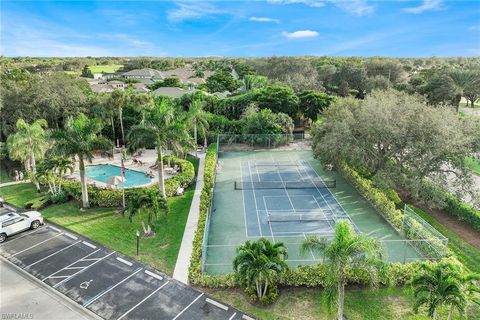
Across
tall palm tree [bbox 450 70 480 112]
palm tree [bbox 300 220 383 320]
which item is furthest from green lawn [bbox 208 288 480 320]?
tall palm tree [bbox 450 70 480 112]

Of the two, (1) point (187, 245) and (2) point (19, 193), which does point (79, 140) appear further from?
(1) point (187, 245)

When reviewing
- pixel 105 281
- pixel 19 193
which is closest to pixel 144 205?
pixel 105 281

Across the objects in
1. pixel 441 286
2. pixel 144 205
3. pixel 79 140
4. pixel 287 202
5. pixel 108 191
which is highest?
pixel 79 140

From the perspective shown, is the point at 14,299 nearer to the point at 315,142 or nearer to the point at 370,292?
the point at 370,292

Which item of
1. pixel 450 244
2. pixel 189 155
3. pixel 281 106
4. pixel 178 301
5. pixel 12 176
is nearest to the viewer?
pixel 178 301

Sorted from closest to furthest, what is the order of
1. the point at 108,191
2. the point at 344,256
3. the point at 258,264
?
the point at 344,256
the point at 258,264
the point at 108,191

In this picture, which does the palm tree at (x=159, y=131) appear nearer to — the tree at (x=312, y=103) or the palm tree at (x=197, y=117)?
the palm tree at (x=197, y=117)

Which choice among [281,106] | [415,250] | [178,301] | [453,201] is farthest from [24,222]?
[281,106]
